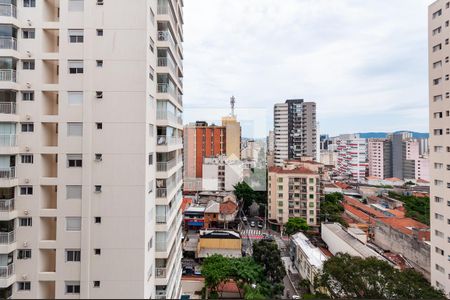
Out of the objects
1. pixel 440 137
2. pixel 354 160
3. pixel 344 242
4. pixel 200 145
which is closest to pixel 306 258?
pixel 344 242

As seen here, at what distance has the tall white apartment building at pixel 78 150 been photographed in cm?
484

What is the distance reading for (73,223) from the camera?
194 inches

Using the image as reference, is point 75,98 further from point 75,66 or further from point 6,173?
point 6,173

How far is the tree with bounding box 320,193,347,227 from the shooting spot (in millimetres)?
22534

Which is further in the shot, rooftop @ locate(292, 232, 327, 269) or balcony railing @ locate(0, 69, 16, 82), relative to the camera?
rooftop @ locate(292, 232, 327, 269)

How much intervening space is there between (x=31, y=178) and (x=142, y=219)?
7.46 ft

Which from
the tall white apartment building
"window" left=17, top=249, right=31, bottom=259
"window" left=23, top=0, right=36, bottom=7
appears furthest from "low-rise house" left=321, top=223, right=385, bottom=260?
"window" left=23, top=0, right=36, bottom=7

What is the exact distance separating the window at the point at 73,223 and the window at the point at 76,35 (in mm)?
3424

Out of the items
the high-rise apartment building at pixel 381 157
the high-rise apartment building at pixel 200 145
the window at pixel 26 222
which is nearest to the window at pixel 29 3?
the window at pixel 26 222

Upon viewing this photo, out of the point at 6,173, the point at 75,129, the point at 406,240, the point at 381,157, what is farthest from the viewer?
the point at 381,157

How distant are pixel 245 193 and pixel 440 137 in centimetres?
1752

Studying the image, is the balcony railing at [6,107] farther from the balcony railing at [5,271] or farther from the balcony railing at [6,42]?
the balcony railing at [5,271]

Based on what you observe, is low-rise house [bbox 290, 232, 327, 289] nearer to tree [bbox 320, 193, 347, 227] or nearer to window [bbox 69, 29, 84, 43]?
tree [bbox 320, 193, 347, 227]

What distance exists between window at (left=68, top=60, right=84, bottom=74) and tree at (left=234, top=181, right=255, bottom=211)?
22370 millimetres
